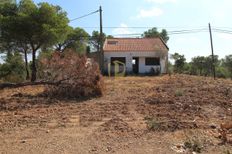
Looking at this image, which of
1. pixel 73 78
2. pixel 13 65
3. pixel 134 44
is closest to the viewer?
pixel 73 78

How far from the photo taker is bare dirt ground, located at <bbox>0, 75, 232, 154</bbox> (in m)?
9.05

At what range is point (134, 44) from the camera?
1561 inches

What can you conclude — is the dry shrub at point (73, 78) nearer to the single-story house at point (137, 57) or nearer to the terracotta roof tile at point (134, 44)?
the single-story house at point (137, 57)

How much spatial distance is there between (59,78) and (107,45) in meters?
21.6

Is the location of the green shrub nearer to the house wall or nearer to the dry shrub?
the house wall

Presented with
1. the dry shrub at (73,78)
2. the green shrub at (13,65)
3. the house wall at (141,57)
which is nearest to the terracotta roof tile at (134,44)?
the house wall at (141,57)

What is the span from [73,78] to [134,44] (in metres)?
22.6

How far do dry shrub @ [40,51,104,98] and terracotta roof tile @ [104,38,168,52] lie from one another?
65.3 ft

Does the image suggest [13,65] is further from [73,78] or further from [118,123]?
[118,123]

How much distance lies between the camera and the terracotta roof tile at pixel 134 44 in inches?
1507

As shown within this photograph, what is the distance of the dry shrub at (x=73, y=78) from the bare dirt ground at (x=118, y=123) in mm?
763

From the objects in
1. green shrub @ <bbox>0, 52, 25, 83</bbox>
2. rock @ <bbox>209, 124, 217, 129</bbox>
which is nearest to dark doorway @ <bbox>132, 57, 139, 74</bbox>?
green shrub @ <bbox>0, 52, 25, 83</bbox>

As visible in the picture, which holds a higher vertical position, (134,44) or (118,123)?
(134,44)

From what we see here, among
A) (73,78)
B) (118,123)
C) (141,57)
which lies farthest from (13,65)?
(118,123)
